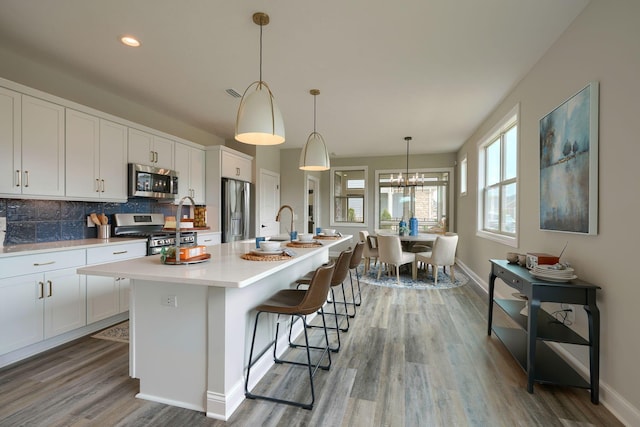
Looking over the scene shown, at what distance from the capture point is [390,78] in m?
3.32

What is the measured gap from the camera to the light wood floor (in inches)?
69.7

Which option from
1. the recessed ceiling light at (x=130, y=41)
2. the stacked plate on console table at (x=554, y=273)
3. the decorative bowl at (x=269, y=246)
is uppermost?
the recessed ceiling light at (x=130, y=41)

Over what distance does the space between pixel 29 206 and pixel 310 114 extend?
11.2ft

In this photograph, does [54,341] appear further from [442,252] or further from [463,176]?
[463,176]

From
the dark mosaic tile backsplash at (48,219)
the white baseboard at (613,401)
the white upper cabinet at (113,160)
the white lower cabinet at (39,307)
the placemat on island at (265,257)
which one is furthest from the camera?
the white upper cabinet at (113,160)

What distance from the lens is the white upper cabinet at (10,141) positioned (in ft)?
8.39

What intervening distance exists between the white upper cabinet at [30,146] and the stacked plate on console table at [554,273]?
13.8 feet

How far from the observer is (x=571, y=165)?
2311 mm

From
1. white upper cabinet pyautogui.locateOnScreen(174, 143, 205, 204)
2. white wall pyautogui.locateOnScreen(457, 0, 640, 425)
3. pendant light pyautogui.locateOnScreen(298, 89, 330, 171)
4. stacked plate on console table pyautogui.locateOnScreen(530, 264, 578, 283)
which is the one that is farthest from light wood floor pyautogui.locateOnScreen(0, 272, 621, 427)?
white upper cabinet pyautogui.locateOnScreen(174, 143, 205, 204)

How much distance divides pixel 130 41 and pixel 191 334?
2484 millimetres

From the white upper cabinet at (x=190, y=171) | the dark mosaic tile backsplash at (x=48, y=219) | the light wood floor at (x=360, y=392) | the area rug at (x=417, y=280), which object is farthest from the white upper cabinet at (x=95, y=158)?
the area rug at (x=417, y=280)

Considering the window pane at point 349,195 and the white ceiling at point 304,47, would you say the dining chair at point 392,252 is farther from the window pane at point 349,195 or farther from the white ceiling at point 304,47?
the window pane at point 349,195

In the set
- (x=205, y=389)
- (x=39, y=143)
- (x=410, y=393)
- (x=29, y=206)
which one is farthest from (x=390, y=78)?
(x=29, y=206)

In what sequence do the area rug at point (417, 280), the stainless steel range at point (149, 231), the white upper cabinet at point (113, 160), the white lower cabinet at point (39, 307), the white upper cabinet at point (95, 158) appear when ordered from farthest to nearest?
the area rug at point (417, 280) < the stainless steel range at point (149, 231) < the white upper cabinet at point (113, 160) < the white upper cabinet at point (95, 158) < the white lower cabinet at point (39, 307)
